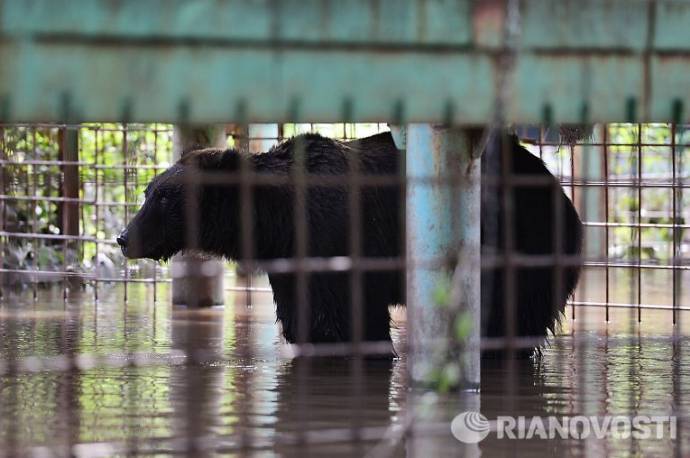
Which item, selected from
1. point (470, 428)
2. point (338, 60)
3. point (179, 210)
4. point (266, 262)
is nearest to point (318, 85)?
point (338, 60)

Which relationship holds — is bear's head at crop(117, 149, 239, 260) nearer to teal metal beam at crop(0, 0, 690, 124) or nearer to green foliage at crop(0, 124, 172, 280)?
green foliage at crop(0, 124, 172, 280)

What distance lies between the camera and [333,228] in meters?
8.40

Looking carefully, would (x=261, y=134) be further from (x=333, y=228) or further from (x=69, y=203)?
(x=333, y=228)

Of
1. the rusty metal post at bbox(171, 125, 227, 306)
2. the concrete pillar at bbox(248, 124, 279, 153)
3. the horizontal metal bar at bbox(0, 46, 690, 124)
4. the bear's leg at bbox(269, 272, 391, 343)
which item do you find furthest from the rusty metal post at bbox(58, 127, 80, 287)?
the horizontal metal bar at bbox(0, 46, 690, 124)

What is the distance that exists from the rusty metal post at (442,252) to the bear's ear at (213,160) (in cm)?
220

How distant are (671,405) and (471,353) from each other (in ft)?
3.61

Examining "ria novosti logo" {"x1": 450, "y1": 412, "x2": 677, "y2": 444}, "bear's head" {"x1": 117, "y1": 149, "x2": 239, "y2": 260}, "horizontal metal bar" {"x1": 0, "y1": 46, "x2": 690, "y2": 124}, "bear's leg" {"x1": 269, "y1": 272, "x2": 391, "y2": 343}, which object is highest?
"horizontal metal bar" {"x1": 0, "y1": 46, "x2": 690, "y2": 124}

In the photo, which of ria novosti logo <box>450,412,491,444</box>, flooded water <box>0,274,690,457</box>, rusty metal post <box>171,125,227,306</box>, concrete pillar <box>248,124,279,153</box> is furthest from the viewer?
concrete pillar <box>248,124,279,153</box>

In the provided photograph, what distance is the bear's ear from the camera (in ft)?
27.8

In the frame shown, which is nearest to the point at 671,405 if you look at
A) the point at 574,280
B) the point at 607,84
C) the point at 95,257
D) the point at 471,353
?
the point at 471,353

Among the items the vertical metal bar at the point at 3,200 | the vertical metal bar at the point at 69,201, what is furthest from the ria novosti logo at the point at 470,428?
the vertical metal bar at the point at 3,200

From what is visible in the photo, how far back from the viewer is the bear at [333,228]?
8.34 meters

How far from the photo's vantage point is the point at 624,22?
4066 millimetres

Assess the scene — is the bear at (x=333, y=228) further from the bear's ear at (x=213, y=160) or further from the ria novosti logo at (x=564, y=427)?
the ria novosti logo at (x=564, y=427)
